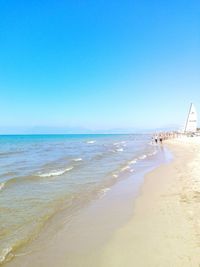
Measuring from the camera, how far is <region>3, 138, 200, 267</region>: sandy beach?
17.3 feet

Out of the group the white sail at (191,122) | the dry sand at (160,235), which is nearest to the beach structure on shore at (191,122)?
the white sail at (191,122)

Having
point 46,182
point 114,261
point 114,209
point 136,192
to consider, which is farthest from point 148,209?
point 46,182

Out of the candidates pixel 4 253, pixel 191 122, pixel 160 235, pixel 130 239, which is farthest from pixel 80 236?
pixel 191 122

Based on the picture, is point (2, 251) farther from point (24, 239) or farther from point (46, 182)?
point (46, 182)

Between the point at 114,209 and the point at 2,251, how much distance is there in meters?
4.24

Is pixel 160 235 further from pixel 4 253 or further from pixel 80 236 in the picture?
pixel 4 253

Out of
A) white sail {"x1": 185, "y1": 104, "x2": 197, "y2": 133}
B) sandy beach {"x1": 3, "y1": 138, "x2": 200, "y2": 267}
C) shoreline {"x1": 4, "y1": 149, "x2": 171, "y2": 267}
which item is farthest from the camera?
white sail {"x1": 185, "y1": 104, "x2": 197, "y2": 133}

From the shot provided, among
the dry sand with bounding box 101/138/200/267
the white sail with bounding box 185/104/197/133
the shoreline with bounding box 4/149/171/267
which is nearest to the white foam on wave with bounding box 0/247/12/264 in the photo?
the shoreline with bounding box 4/149/171/267

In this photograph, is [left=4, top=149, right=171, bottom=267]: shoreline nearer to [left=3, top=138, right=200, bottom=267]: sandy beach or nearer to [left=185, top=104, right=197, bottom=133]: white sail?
[left=3, top=138, right=200, bottom=267]: sandy beach

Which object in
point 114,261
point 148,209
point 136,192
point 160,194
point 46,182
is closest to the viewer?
point 114,261

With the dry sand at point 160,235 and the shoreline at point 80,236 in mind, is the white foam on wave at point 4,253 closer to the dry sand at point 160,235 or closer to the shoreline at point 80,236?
the shoreline at point 80,236

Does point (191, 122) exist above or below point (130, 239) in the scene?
above

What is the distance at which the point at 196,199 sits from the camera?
9.29m

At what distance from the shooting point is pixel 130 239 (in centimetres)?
633
